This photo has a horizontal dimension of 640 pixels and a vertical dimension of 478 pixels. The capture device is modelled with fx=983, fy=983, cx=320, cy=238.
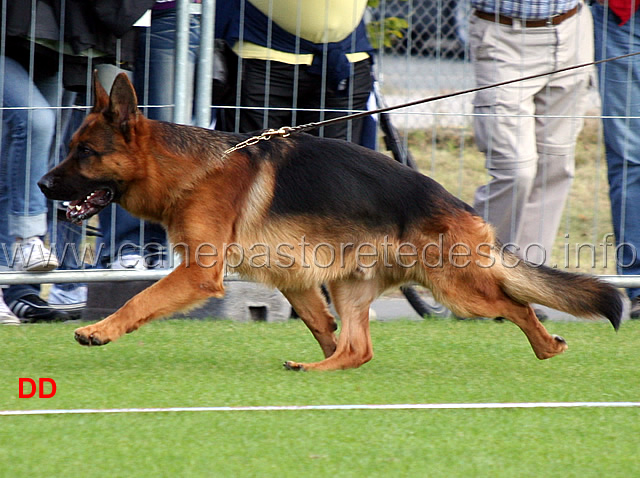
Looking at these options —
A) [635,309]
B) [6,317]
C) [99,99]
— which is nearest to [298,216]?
[99,99]

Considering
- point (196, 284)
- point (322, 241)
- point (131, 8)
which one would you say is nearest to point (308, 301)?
→ point (322, 241)

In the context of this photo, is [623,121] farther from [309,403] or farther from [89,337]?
[89,337]

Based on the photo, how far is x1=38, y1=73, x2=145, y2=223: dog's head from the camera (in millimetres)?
4016

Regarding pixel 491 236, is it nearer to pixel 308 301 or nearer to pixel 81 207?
pixel 308 301

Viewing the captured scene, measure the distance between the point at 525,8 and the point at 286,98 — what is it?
1.49 m

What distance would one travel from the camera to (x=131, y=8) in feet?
16.7

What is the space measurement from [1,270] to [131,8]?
1.54 m

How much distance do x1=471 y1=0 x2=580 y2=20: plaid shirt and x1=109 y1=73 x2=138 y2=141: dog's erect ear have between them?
2.59 m

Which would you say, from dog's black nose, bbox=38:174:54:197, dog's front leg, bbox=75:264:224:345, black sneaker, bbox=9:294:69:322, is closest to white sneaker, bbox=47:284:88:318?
black sneaker, bbox=9:294:69:322

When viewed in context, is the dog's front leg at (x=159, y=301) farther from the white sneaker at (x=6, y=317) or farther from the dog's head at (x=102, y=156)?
the white sneaker at (x=6, y=317)

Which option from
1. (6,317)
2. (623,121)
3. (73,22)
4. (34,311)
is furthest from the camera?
(623,121)

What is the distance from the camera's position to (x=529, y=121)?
583cm

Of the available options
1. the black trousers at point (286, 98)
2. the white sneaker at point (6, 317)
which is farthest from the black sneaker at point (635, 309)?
the white sneaker at point (6, 317)

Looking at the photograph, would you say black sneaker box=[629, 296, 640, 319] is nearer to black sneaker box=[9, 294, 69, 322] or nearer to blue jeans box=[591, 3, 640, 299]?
blue jeans box=[591, 3, 640, 299]
